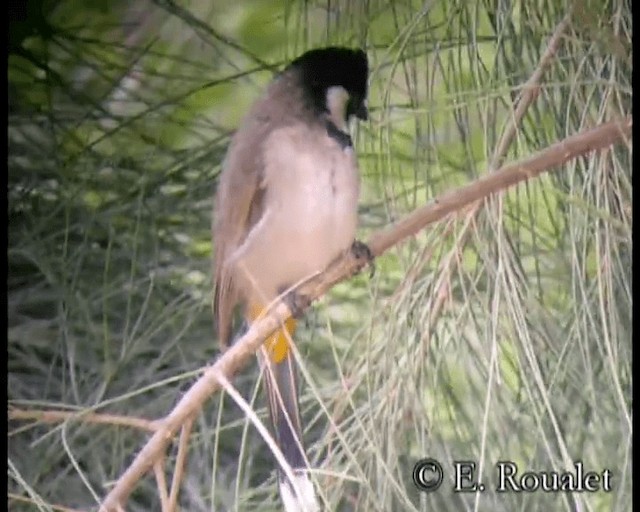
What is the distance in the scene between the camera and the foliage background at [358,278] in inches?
51.2

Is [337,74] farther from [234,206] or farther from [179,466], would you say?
[179,466]

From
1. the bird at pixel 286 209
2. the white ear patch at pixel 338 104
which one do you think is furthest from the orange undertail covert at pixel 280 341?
the white ear patch at pixel 338 104

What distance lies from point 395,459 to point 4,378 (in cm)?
50

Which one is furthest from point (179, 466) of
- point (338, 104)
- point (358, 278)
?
point (338, 104)

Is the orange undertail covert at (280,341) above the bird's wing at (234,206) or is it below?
below

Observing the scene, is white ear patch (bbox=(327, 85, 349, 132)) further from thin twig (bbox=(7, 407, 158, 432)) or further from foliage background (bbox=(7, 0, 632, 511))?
thin twig (bbox=(7, 407, 158, 432))

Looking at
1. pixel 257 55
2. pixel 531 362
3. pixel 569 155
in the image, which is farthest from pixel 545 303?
pixel 257 55

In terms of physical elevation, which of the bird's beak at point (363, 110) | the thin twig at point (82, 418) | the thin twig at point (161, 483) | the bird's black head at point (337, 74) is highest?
the bird's black head at point (337, 74)

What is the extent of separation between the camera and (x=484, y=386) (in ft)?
4.28

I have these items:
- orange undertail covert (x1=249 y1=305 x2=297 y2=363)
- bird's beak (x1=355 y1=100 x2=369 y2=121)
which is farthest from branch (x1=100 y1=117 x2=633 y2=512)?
bird's beak (x1=355 y1=100 x2=369 y2=121)

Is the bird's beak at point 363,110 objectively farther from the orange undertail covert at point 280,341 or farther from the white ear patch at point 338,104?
the orange undertail covert at point 280,341

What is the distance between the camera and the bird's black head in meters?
1.32

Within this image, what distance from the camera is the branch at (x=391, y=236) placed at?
51.4 inches

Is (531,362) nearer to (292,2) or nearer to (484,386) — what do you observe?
(484,386)
